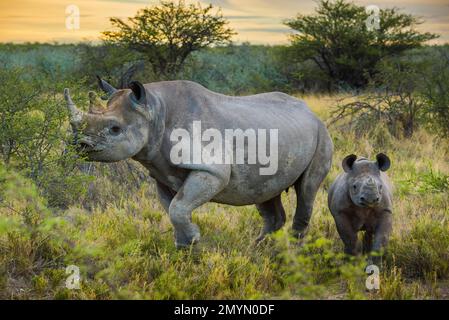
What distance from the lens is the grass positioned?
202 inches

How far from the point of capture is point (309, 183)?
6.65 m

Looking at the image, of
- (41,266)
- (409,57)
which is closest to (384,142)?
(41,266)

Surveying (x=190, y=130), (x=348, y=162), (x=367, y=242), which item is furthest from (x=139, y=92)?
(x=367, y=242)

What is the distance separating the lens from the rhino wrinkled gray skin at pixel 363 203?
18.9 feet

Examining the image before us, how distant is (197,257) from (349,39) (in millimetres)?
18453

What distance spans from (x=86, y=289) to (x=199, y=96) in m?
1.94

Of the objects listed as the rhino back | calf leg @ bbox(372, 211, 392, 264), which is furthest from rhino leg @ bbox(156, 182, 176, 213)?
calf leg @ bbox(372, 211, 392, 264)

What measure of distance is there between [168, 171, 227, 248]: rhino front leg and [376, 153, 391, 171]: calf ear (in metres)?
1.43

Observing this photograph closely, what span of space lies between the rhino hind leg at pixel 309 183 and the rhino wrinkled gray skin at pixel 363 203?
0.46 metres

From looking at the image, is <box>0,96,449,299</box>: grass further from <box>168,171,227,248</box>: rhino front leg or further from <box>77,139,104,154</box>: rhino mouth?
<box>77,139,104,154</box>: rhino mouth

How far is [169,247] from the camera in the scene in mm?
6008

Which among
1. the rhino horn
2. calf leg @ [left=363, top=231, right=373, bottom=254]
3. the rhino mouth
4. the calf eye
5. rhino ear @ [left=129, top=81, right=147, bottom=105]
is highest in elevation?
rhino ear @ [left=129, top=81, right=147, bottom=105]

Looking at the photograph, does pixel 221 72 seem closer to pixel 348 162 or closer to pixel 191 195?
pixel 348 162
